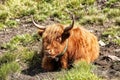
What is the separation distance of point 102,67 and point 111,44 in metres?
1.25

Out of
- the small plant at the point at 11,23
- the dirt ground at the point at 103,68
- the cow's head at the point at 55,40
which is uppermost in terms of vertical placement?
the cow's head at the point at 55,40

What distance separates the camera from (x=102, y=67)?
28.6 feet

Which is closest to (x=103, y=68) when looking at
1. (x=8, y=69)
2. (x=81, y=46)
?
(x=81, y=46)

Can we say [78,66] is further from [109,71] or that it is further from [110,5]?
[110,5]

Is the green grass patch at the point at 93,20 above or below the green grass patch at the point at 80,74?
above

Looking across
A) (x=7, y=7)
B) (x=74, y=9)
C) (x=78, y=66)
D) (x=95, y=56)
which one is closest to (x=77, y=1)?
(x=74, y=9)

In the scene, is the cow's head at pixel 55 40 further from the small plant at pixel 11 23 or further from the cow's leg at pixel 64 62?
the small plant at pixel 11 23

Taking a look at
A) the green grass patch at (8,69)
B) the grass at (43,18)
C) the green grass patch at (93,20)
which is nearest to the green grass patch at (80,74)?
the grass at (43,18)

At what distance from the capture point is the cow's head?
8.34 meters

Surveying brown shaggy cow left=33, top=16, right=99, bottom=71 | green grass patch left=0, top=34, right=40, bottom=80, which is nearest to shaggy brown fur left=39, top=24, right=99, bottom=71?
brown shaggy cow left=33, top=16, right=99, bottom=71

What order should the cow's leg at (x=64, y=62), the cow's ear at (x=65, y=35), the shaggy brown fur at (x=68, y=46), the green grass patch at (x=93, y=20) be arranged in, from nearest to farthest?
the shaggy brown fur at (x=68, y=46) → the cow's ear at (x=65, y=35) → the cow's leg at (x=64, y=62) → the green grass patch at (x=93, y=20)

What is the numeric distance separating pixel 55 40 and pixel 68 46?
1.36ft

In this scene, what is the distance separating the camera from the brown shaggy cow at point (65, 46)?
841cm

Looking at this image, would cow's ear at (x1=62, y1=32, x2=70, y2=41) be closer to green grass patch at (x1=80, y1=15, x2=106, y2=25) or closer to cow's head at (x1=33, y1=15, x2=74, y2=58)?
cow's head at (x1=33, y1=15, x2=74, y2=58)
